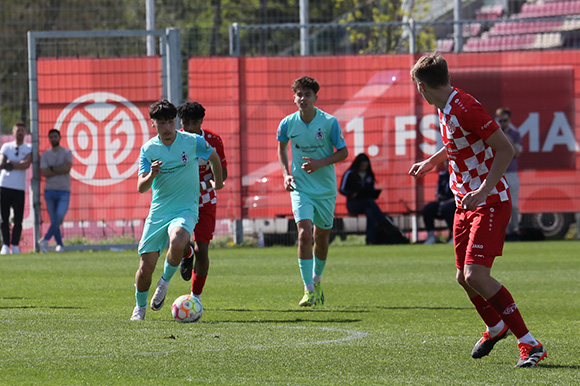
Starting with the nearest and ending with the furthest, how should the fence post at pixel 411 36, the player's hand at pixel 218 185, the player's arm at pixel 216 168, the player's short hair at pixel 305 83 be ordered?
the player's arm at pixel 216 168 → the player's hand at pixel 218 185 → the player's short hair at pixel 305 83 → the fence post at pixel 411 36

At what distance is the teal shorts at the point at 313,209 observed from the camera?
391 inches

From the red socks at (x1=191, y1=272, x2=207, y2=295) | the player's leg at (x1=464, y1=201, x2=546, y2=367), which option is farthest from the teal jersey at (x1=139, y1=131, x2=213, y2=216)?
the player's leg at (x1=464, y1=201, x2=546, y2=367)

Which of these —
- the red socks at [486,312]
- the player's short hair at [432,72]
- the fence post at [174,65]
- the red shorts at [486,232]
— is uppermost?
the fence post at [174,65]

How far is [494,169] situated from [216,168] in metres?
3.75

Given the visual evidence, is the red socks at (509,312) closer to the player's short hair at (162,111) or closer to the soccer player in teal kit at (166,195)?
the soccer player in teal kit at (166,195)

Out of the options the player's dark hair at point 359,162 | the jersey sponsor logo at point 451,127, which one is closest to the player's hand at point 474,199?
the jersey sponsor logo at point 451,127

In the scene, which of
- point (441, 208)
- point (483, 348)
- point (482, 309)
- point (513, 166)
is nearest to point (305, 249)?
point (482, 309)

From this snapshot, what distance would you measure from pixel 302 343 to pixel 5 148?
39.9 ft

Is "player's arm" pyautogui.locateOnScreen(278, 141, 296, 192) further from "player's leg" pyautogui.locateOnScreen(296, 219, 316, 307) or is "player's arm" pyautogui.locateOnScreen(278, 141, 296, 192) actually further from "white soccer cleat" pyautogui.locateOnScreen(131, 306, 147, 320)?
"white soccer cleat" pyautogui.locateOnScreen(131, 306, 147, 320)

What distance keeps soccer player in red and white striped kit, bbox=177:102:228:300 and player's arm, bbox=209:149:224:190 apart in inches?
9.9

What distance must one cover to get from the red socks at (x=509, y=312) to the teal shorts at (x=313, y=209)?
3981mm

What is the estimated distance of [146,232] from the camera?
850 centimetres

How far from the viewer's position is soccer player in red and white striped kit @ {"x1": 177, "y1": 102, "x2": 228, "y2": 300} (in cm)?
941

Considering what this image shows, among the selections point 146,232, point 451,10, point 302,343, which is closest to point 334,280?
point 146,232
